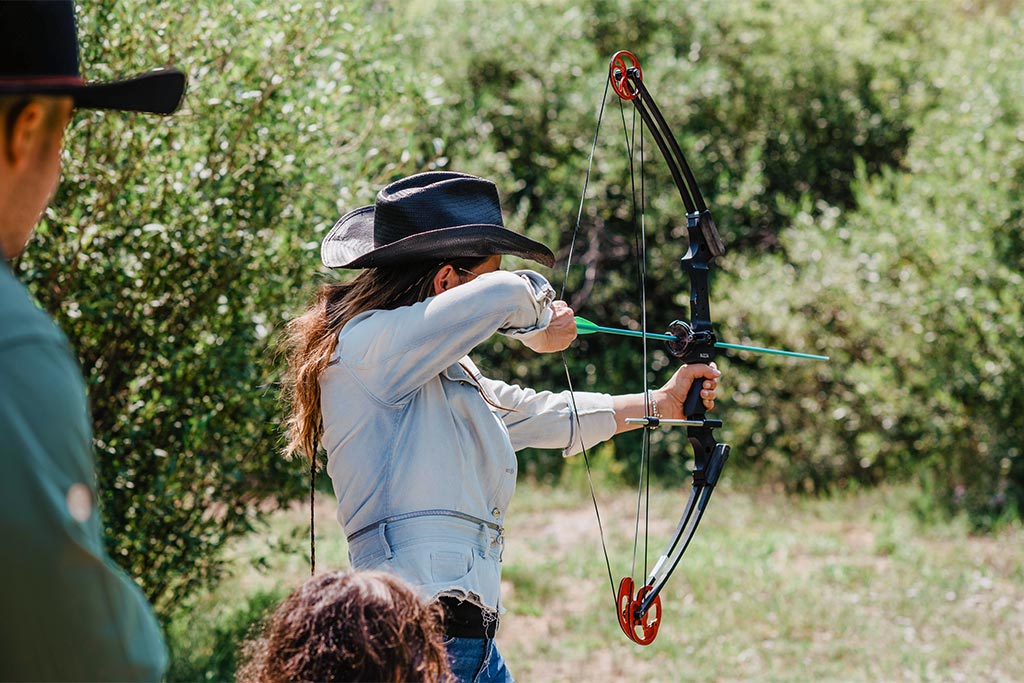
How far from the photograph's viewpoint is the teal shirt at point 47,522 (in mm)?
977

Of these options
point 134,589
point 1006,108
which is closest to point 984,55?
point 1006,108

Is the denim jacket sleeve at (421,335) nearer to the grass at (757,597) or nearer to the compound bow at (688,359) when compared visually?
the compound bow at (688,359)

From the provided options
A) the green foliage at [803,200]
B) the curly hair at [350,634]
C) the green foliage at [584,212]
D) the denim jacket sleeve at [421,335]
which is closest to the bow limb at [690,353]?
the denim jacket sleeve at [421,335]

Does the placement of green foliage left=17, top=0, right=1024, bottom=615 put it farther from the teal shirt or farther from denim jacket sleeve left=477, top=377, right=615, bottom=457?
the teal shirt

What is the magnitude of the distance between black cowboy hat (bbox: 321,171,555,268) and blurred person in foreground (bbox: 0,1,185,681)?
1064mm

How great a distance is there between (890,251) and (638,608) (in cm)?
462

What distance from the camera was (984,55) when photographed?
6.73 m

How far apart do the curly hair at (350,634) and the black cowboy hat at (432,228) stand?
0.74 m

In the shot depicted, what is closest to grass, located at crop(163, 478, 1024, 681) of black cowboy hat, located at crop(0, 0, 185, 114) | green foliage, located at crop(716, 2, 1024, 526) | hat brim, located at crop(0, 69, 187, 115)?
green foliage, located at crop(716, 2, 1024, 526)

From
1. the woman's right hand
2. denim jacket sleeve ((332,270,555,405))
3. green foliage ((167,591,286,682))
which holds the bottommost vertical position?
green foliage ((167,591,286,682))

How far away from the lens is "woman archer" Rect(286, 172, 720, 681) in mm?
2053

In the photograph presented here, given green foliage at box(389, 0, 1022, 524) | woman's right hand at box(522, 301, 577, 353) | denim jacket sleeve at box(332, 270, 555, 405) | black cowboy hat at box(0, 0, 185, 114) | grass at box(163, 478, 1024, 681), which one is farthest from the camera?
green foliage at box(389, 0, 1022, 524)

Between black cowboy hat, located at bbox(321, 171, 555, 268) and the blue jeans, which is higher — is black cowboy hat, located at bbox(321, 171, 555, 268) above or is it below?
above

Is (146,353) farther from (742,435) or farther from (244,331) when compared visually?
(742,435)
